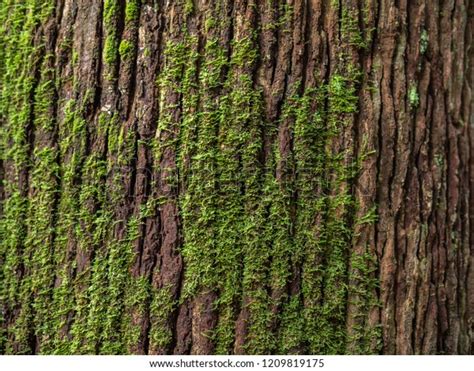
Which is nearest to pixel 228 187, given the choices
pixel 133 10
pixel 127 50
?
pixel 127 50

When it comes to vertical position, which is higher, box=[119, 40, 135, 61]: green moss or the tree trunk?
box=[119, 40, 135, 61]: green moss

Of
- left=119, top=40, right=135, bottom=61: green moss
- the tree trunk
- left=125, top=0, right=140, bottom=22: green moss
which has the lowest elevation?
the tree trunk

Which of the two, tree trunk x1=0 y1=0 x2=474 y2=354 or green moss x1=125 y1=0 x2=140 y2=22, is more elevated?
green moss x1=125 y1=0 x2=140 y2=22

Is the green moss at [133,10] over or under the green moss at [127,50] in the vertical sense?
over

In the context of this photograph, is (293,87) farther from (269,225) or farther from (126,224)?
(126,224)

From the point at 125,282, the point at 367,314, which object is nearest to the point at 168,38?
the point at 125,282

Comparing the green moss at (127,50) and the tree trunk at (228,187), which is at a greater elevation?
the green moss at (127,50)

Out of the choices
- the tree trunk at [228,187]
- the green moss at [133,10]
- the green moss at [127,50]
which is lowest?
the tree trunk at [228,187]

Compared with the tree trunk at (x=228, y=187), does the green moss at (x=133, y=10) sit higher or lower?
higher
